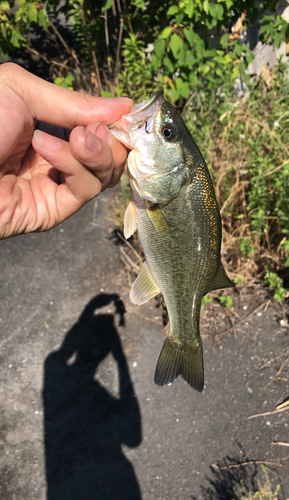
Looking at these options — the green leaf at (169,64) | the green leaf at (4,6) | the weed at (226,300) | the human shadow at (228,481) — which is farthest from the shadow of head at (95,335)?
the green leaf at (4,6)

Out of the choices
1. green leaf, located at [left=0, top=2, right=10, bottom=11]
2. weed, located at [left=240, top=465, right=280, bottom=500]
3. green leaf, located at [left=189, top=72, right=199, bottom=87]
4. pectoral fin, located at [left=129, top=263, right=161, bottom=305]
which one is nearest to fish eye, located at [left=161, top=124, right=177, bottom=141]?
pectoral fin, located at [left=129, top=263, right=161, bottom=305]

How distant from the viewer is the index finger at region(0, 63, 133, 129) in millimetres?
1733

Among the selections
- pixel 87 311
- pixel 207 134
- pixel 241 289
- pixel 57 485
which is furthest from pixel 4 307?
pixel 207 134

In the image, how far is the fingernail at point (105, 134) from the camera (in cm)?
165

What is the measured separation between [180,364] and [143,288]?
43 cm

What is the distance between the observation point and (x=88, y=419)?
317 cm

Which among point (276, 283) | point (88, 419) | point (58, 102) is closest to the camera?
point (58, 102)

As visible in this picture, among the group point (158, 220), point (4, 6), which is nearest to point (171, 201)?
point (158, 220)

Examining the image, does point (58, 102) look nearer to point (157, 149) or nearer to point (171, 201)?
point (157, 149)

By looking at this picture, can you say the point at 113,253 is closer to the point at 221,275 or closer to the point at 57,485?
the point at 57,485

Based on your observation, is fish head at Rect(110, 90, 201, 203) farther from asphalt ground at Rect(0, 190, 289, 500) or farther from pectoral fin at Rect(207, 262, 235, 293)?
asphalt ground at Rect(0, 190, 289, 500)

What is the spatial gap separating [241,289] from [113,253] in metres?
1.56

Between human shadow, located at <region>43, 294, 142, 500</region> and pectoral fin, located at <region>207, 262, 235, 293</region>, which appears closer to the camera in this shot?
pectoral fin, located at <region>207, 262, 235, 293</region>

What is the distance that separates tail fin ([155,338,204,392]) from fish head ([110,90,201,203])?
775 mm
